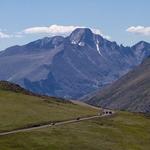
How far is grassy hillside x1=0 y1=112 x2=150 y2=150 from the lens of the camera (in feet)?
369

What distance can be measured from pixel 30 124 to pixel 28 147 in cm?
3375

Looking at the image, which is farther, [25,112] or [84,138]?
[25,112]

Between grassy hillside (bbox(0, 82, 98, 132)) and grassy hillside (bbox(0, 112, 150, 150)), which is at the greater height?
grassy hillside (bbox(0, 82, 98, 132))

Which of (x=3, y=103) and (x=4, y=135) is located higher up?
(x=3, y=103)

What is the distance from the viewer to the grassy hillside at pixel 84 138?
11249 centimetres

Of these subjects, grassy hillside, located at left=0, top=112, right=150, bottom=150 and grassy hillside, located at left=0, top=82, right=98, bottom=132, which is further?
grassy hillside, located at left=0, top=82, right=98, bottom=132

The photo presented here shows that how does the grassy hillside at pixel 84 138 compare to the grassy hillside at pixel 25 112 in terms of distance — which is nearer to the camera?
the grassy hillside at pixel 84 138

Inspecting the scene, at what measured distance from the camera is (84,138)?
421ft

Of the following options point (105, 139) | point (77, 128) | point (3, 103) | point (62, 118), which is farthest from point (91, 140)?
point (3, 103)

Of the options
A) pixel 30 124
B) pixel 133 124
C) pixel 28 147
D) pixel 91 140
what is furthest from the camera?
pixel 133 124

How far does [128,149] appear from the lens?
125 metres

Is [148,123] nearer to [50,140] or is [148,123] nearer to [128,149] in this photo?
[128,149]

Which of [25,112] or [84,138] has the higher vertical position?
[25,112]

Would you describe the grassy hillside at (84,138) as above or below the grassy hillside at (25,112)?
below
